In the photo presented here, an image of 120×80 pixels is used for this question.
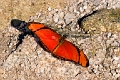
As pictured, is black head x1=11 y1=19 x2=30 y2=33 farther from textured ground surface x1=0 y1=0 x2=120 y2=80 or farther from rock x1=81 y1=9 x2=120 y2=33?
rock x1=81 y1=9 x2=120 y2=33

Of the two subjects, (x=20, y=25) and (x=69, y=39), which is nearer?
(x=69, y=39)

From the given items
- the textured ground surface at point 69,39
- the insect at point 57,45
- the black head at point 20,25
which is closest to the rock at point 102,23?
the textured ground surface at point 69,39

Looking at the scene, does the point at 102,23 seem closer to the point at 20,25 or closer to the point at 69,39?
the point at 69,39

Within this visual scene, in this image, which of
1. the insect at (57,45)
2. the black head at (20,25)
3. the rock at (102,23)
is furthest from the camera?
the black head at (20,25)

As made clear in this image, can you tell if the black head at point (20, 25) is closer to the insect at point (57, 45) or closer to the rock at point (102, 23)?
the insect at point (57, 45)

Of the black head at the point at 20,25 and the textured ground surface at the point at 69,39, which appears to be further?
the black head at the point at 20,25

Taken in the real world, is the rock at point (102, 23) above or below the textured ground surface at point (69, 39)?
above


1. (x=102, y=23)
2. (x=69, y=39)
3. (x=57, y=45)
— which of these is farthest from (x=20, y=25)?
(x=102, y=23)

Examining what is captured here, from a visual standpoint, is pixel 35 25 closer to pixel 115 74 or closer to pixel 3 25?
pixel 3 25
